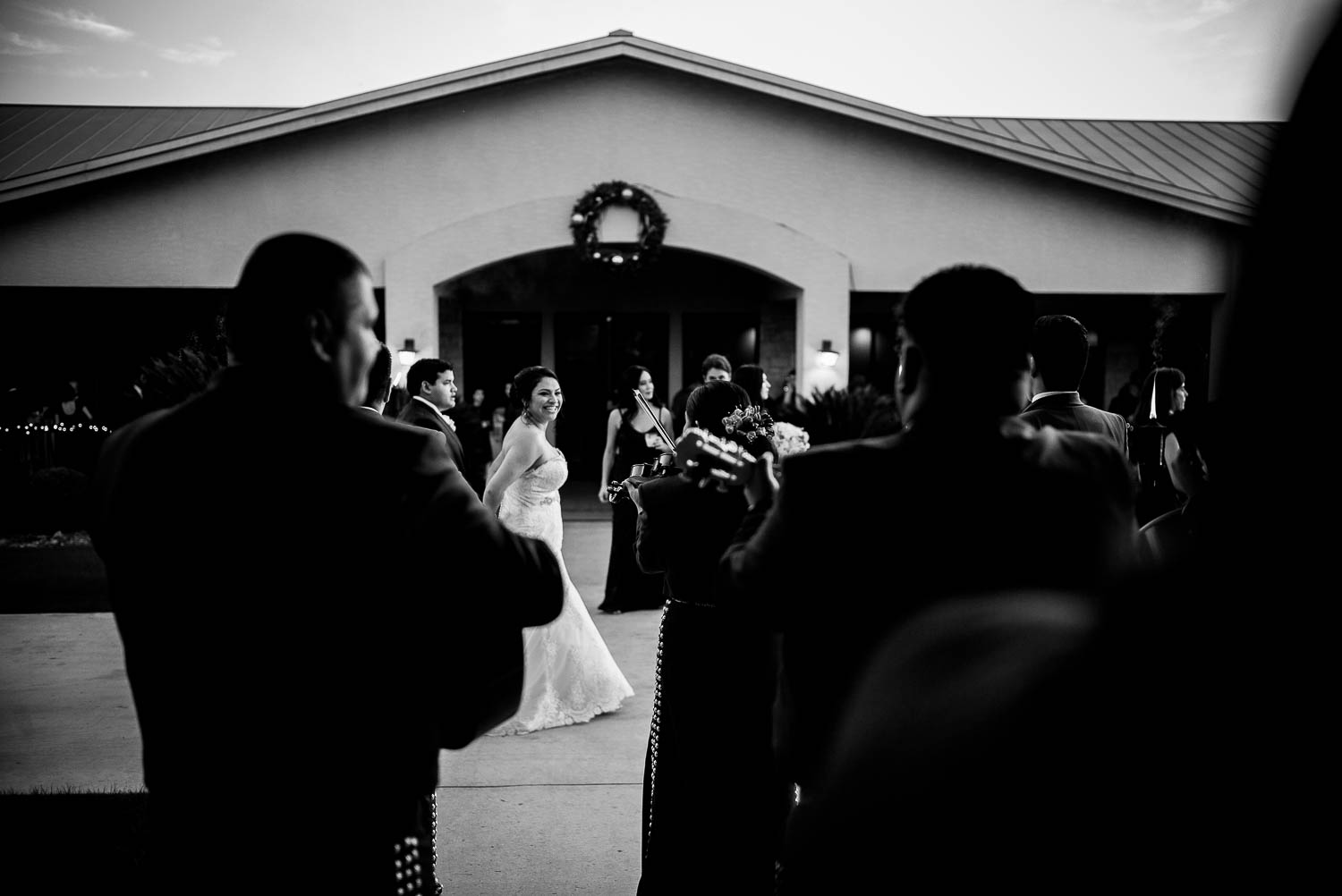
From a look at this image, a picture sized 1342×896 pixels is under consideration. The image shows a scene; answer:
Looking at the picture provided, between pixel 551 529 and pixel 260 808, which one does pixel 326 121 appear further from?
pixel 260 808

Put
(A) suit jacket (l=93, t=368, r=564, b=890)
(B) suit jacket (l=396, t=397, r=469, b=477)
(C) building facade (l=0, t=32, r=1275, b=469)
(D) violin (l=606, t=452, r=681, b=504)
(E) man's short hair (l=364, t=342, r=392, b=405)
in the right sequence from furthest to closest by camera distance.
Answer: (C) building facade (l=0, t=32, r=1275, b=469) < (B) suit jacket (l=396, t=397, r=469, b=477) < (E) man's short hair (l=364, t=342, r=392, b=405) < (D) violin (l=606, t=452, r=681, b=504) < (A) suit jacket (l=93, t=368, r=564, b=890)

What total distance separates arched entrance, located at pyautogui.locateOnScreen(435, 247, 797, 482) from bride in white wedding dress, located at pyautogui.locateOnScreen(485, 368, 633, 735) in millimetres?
10954

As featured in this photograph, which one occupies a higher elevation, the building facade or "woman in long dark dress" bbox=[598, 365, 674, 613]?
the building facade

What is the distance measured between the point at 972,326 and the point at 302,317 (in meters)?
1.20

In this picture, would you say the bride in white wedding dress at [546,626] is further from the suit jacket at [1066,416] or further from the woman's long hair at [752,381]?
the suit jacket at [1066,416]

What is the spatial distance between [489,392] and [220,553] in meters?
16.4

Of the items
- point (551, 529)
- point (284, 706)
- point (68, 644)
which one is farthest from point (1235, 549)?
point (68, 644)

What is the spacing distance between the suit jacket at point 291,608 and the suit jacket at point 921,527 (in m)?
0.51

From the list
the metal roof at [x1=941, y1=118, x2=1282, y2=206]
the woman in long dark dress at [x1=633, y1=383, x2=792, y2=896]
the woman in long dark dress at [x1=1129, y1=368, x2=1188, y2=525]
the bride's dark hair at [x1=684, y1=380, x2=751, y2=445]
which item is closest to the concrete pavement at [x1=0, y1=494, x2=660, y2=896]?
the woman in long dark dress at [x1=633, y1=383, x2=792, y2=896]

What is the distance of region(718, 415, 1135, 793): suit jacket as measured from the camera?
5.41ft

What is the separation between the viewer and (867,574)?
170cm

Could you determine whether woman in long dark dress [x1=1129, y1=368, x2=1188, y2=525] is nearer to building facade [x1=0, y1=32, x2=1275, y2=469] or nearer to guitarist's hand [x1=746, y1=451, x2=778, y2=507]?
guitarist's hand [x1=746, y1=451, x2=778, y2=507]

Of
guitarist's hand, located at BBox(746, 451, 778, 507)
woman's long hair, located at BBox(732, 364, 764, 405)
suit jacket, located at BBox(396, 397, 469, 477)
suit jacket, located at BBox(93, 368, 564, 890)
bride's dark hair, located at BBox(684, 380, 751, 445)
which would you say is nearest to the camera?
suit jacket, located at BBox(93, 368, 564, 890)

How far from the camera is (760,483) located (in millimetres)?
2287
